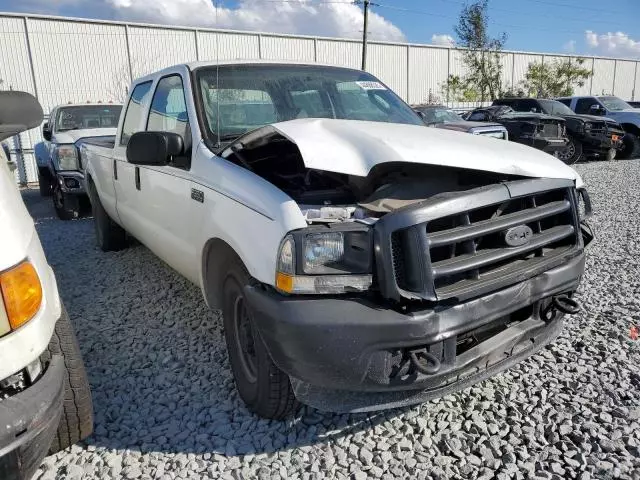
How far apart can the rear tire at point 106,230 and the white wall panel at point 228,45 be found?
1700 centimetres

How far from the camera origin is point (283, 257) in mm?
2104

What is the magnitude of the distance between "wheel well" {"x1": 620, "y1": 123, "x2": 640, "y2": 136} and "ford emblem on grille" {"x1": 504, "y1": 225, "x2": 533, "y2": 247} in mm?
14684

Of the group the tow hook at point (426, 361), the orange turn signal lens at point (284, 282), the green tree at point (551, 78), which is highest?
the green tree at point (551, 78)

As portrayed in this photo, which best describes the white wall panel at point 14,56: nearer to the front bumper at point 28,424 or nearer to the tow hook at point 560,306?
the front bumper at point 28,424

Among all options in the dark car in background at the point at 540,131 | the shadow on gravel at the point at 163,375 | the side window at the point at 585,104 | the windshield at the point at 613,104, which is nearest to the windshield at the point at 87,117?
the shadow on gravel at the point at 163,375

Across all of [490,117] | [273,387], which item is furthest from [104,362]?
[490,117]

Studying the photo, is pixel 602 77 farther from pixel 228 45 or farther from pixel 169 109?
pixel 169 109

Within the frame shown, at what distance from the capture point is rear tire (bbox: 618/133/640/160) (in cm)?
1426

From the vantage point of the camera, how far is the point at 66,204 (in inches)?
311

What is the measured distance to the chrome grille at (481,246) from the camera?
2.05 meters

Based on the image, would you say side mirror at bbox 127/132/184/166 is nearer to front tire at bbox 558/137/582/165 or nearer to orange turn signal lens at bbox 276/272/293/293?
orange turn signal lens at bbox 276/272/293/293

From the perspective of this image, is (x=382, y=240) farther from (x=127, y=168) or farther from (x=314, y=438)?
(x=127, y=168)

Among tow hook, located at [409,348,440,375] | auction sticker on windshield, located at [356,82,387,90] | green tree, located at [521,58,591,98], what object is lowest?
tow hook, located at [409,348,440,375]

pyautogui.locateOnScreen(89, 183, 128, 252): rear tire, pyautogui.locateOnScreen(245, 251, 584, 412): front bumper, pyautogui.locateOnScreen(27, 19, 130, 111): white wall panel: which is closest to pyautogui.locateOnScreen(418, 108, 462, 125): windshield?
pyautogui.locateOnScreen(89, 183, 128, 252): rear tire
